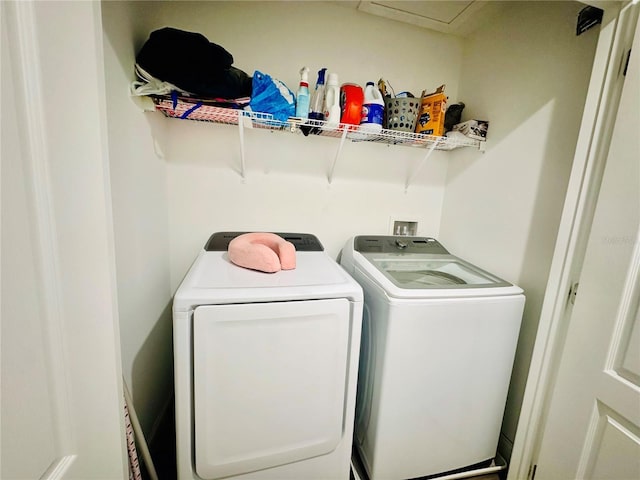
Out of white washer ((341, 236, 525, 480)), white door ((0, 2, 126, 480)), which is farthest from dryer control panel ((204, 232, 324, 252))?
white door ((0, 2, 126, 480))

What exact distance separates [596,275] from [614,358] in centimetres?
28

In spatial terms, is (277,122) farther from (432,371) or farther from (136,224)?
(432,371)

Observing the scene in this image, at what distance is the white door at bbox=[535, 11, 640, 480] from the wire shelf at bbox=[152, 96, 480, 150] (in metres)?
0.80

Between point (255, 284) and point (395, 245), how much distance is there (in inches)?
41.5

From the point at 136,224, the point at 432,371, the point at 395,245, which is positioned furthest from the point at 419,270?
the point at 136,224

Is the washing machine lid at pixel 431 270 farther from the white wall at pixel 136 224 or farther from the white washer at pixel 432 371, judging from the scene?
the white wall at pixel 136 224

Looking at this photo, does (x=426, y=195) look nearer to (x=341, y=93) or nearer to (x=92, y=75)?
(x=341, y=93)

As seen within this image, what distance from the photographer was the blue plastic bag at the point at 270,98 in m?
1.27

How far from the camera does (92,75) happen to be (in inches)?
20.8

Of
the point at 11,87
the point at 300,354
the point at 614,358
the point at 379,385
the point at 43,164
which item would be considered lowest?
the point at 379,385

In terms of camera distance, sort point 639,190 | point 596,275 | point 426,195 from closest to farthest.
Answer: point 639,190 → point 596,275 → point 426,195

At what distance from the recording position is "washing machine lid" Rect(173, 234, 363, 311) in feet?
3.09

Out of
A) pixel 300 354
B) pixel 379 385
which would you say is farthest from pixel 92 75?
pixel 379 385

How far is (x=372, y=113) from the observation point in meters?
1.49
